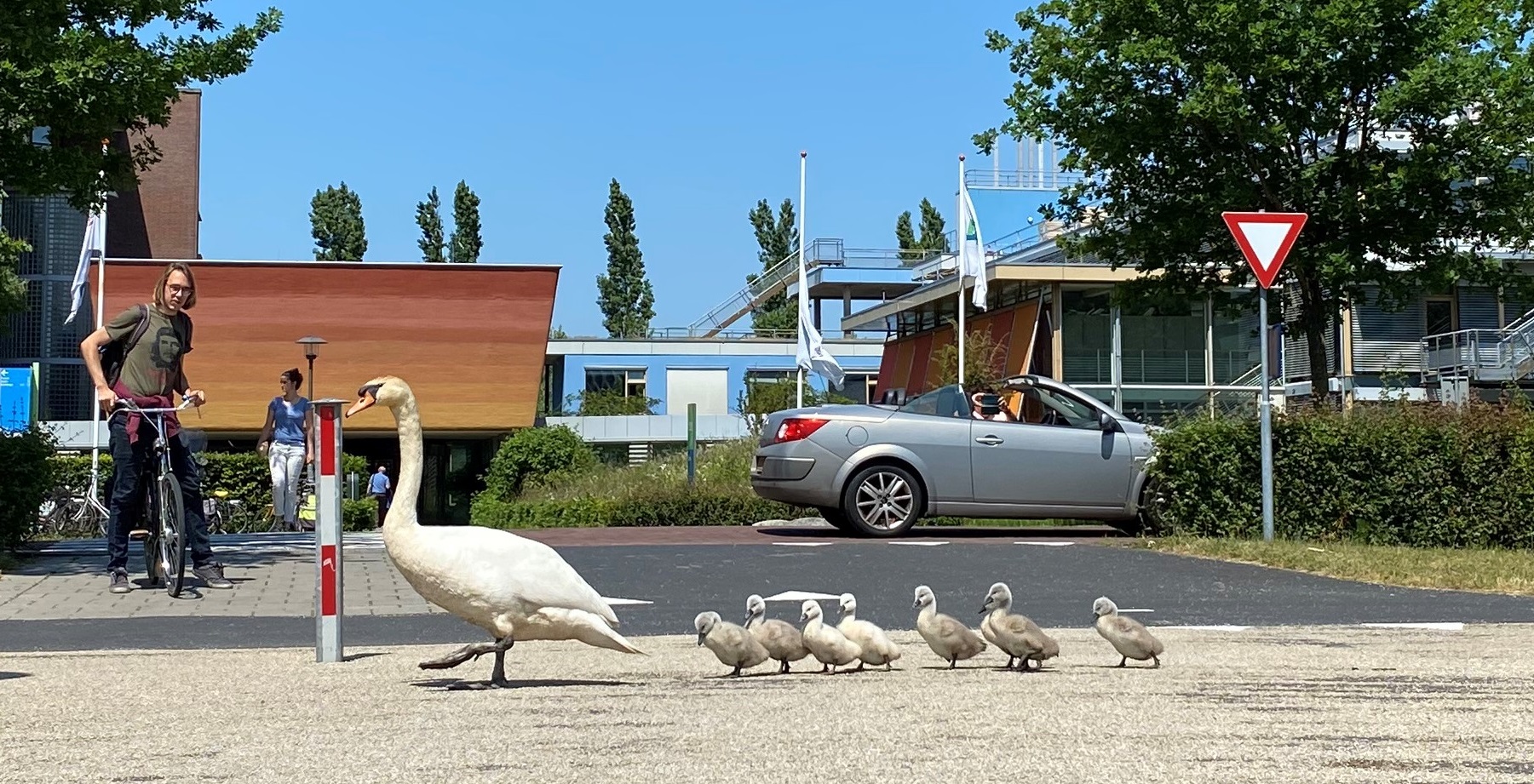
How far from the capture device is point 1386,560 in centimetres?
1218

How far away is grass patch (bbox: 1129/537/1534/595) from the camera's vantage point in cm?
1107

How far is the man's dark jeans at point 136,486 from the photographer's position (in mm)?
9734

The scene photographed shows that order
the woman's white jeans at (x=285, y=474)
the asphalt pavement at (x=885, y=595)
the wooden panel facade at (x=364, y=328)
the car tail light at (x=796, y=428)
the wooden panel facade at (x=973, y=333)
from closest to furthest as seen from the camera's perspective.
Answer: the asphalt pavement at (x=885, y=595) → the car tail light at (x=796, y=428) → the woman's white jeans at (x=285, y=474) → the wooden panel facade at (x=364, y=328) → the wooden panel facade at (x=973, y=333)

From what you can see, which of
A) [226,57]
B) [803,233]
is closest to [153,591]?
[226,57]

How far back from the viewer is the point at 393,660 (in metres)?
6.70

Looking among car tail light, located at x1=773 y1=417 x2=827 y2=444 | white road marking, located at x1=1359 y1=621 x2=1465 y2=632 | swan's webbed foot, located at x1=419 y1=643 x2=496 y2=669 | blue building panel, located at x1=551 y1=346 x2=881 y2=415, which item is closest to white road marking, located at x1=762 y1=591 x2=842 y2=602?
white road marking, located at x1=1359 y1=621 x2=1465 y2=632

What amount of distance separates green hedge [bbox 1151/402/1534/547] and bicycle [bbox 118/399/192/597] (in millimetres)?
8825

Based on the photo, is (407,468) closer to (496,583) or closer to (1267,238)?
(496,583)

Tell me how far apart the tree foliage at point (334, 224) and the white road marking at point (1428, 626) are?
79.6 metres

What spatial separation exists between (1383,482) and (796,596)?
23.2ft

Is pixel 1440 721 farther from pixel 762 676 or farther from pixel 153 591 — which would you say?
pixel 153 591

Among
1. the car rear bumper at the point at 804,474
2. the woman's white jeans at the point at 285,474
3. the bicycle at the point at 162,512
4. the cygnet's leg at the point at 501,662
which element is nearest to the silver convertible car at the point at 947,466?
the car rear bumper at the point at 804,474

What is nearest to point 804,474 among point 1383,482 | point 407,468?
point 1383,482

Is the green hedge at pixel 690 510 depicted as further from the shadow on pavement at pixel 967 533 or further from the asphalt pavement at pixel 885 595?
the asphalt pavement at pixel 885 595
